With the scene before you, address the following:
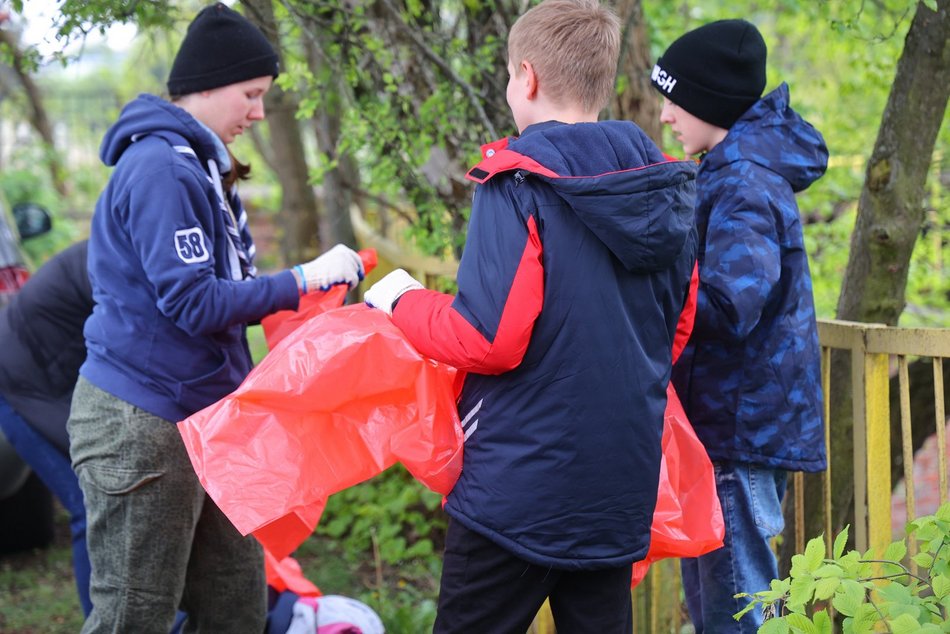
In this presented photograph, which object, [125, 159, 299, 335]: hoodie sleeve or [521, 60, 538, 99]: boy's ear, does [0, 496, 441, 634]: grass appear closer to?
[125, 159, 299, 335]: hoodie sleeve

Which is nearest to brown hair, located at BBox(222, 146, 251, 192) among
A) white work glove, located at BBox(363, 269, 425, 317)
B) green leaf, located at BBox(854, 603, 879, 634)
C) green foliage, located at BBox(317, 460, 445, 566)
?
white work glove, located at BBox(363, 269, 425, 317)

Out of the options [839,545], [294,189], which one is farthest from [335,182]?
[839,545]

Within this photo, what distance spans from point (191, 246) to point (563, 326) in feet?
3.52

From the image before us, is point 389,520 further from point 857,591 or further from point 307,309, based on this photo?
point 857,591

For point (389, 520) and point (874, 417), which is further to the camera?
point (389, 520)

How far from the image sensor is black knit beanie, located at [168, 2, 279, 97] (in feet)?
9.03

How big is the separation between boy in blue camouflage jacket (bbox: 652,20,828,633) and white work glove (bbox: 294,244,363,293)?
96 centimetres

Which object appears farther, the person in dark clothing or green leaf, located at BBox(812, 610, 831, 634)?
the person in dark clothing

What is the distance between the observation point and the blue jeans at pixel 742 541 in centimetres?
265

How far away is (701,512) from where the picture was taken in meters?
2.52

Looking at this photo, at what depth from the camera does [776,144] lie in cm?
262

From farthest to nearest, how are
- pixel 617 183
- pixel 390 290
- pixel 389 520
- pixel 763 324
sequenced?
pixel 389 520
pixel 763 324
pixel 390 290
pixel 617 183

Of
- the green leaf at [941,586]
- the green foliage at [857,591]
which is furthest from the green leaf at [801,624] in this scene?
the green leaf at [941,586]

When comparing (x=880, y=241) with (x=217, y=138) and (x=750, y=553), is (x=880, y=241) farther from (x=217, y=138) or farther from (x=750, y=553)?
(x=217, y=138)
